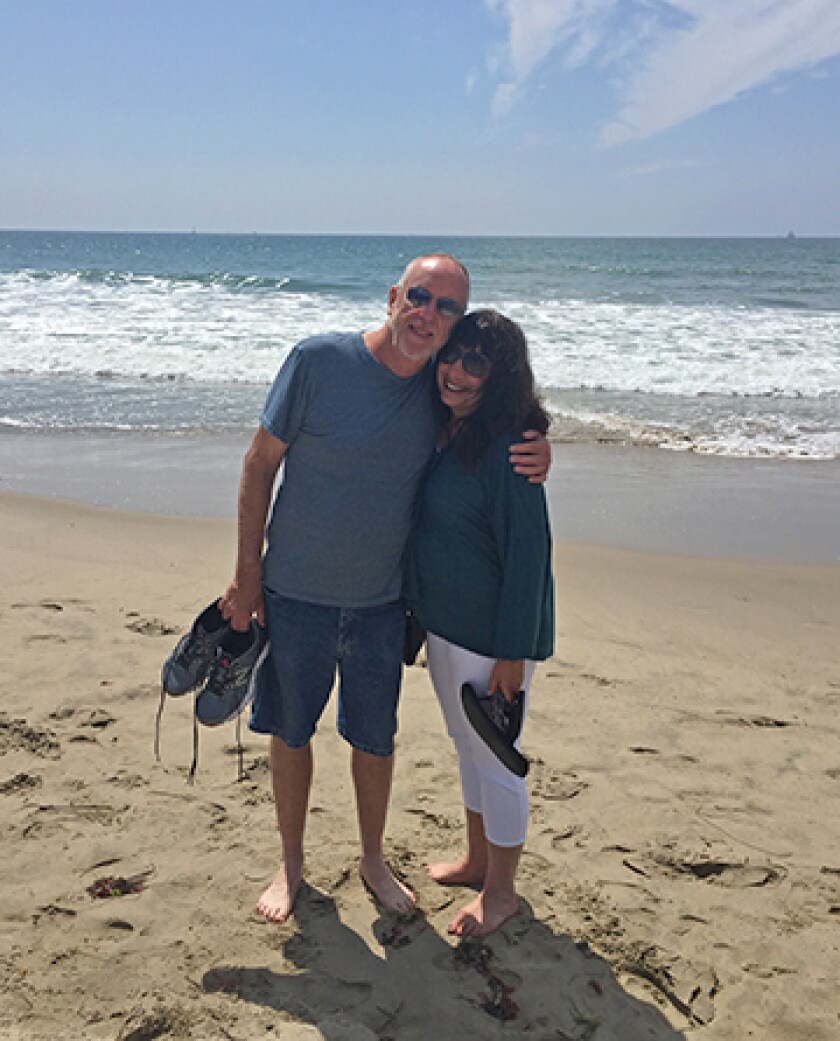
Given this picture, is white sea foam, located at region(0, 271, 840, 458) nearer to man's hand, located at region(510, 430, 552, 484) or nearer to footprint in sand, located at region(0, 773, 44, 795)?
footprint in sand, located at region(0, 773, 44, 795)

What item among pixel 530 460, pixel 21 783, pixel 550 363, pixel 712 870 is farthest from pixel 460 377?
pixel 550 363

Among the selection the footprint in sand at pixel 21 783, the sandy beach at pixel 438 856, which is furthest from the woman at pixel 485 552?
the footprint in sand at pixel 21 783

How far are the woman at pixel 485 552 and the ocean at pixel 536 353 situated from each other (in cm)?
731

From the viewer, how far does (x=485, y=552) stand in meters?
2.67

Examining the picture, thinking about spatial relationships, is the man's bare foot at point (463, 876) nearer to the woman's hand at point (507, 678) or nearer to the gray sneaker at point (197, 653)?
the woman's hand at point (507, 678)

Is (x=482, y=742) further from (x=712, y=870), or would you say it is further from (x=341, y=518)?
(x=712, y=870)

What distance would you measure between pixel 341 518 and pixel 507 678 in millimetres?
667

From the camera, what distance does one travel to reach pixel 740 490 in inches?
316

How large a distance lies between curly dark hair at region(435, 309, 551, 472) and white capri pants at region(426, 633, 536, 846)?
1.91 ft

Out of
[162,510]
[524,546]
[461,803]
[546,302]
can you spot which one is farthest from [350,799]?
[546,302]

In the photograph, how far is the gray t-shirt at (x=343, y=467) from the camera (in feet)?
8.75

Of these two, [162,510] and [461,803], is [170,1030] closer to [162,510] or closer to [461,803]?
[461,803]

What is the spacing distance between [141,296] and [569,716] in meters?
23.4

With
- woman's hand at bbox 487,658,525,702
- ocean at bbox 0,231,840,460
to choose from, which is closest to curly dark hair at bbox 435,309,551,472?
woman's hand at bbox 487,658,525,702
